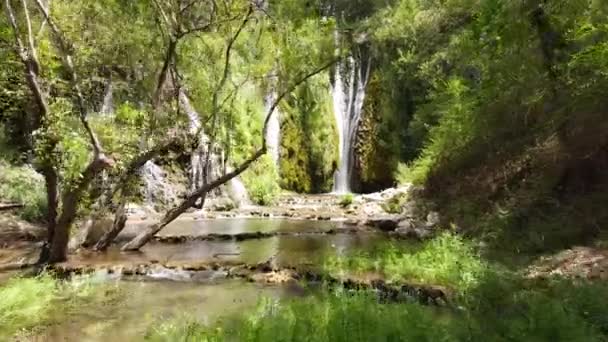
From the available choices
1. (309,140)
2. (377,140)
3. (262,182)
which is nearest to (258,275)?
(262,182)

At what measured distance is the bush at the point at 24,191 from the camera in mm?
14391

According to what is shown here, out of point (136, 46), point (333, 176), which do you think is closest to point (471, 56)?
point (136, 46)

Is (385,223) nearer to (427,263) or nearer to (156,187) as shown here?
(427,263)

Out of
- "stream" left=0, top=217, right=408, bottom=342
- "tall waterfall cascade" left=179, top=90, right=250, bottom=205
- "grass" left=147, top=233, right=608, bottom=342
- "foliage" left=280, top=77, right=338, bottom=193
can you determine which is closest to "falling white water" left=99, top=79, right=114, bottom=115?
"tall waterfall cascade" left=179, top=90, right=250, bottom=205

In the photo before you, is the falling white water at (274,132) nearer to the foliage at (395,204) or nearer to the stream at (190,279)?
the foliage at (395,204)

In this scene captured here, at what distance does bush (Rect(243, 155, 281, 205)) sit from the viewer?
2319 cm

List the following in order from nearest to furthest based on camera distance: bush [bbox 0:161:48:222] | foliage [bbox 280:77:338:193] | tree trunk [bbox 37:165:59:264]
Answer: tree trunk [bbox 37:165:59:264]
bush [bbox 0:161:48:222]
foliage [bbox 280:77:338:193]

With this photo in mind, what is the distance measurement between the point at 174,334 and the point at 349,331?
1.65 meters

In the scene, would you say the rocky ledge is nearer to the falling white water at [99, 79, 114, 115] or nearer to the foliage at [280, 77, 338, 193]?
the falling white water at [99, 79, 114, 115]

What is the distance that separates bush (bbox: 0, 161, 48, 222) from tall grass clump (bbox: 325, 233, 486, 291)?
28.3 feet

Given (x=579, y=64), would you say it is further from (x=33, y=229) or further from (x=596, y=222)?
(x=33, y=229)

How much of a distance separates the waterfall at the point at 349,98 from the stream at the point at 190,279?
609 inches

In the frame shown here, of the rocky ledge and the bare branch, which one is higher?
the bare branch

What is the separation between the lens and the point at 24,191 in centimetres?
1484
